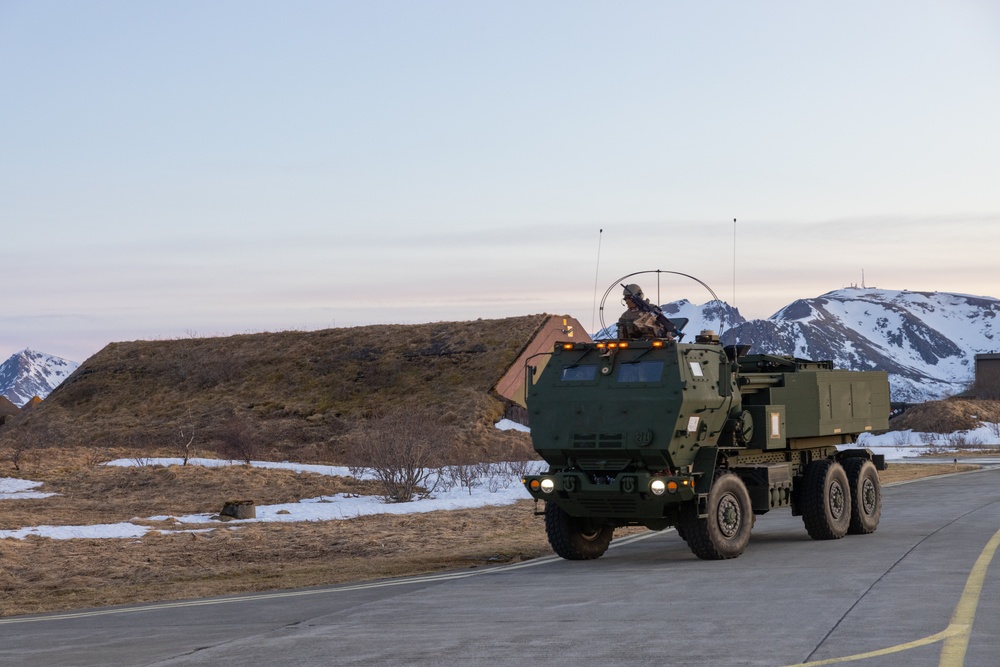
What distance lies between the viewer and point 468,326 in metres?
60.3

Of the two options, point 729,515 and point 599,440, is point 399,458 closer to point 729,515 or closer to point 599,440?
point 599,440

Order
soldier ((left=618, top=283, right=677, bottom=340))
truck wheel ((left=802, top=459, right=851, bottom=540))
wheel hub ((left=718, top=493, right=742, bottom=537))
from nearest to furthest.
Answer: wheel hub ((left=718, top=493, right=742, bottom=537))
soldier ((left=618, top=283, right=677, bottom=340))
truck wheel ((left=802, top=459, right=851, bottom=540))

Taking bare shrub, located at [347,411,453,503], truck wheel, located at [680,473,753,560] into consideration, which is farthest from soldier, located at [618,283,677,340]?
bare shrub, located at [347,411,453,503]

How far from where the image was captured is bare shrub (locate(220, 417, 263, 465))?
136 ft

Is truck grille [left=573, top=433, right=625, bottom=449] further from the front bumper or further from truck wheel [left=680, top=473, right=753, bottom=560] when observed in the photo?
truck wheel [left=680, top=473, right=753, bottom=560]

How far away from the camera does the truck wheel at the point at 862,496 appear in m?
18.2

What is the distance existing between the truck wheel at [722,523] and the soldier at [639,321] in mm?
2453

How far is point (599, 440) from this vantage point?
1505 centimetres

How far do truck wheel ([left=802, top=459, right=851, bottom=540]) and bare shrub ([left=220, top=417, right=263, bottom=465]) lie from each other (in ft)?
79.8

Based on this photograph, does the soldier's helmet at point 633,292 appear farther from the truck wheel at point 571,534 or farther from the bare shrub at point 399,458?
the bare shrub at point 399,458

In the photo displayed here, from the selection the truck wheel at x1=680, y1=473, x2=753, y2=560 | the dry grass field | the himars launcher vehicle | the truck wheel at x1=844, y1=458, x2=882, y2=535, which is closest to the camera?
the himars launcher vehicle

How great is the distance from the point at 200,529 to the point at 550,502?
9.73 metres

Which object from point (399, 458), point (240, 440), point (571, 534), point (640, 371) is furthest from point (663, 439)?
point (240, 440)

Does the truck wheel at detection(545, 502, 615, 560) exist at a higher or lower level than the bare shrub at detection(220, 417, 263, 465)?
lower
